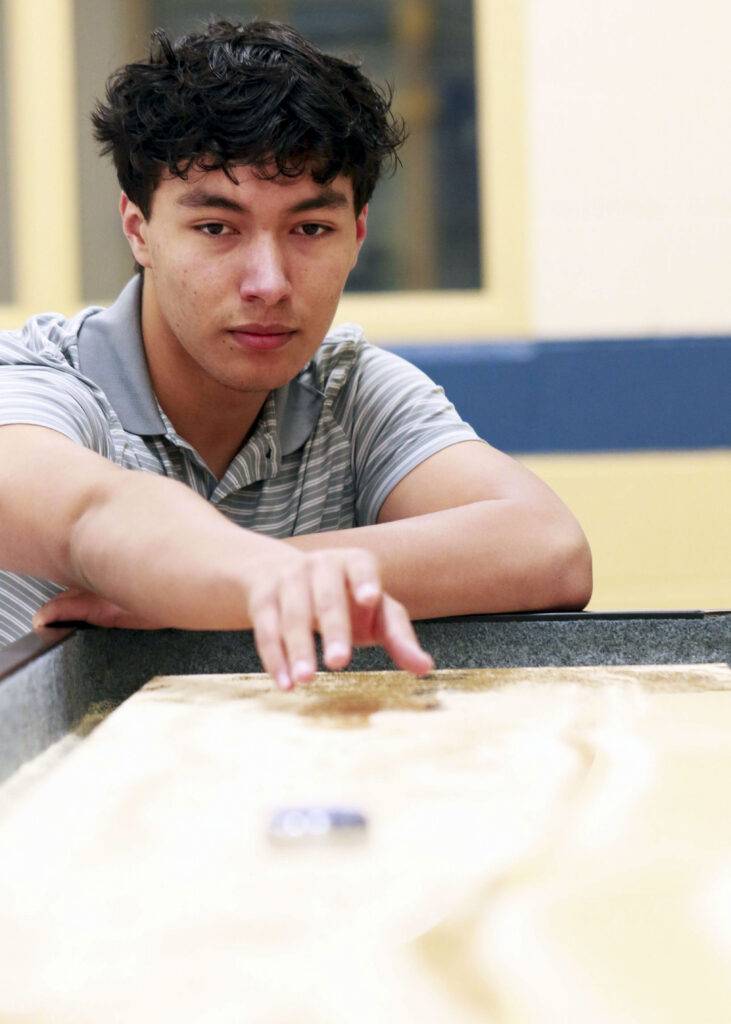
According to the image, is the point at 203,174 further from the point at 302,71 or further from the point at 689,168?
the point at 689,168

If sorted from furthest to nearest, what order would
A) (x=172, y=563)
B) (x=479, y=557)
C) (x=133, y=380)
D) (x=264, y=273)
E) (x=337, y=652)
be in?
1. (x=133, y=380)
2. (x=264, y=273)
3. (x=479, y=557)
4. (x=172, y=563)
5. (x=337, y=652)

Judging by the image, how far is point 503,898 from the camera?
596 millimetres

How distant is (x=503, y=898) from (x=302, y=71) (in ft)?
3.40

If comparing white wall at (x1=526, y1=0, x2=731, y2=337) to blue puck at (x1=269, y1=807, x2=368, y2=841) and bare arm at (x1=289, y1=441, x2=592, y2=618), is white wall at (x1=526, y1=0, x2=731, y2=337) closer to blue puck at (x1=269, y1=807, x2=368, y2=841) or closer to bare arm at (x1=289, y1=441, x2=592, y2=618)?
bare arm at (x1=289, y1=441, x2=592, y2=618)

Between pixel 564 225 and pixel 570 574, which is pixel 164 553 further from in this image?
pixel 564 225

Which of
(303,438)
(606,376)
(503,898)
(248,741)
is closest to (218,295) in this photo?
(303,438)

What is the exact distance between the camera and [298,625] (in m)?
0.80

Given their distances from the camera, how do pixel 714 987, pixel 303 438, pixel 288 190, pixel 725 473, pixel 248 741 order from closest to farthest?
pixel 714 987
pixel 248 741
pixel 288 190
pixel 303 438
pixel 725 473

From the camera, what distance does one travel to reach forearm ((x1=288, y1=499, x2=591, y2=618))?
1129mm

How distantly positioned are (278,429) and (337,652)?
0.76 m

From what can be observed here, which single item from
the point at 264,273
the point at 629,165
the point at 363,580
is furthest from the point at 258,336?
the point at 629,165

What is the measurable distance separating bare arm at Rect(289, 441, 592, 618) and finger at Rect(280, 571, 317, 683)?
0.99 feet

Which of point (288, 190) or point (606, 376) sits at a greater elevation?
point (288, 190)

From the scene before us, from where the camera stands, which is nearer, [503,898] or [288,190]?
[503,898]
